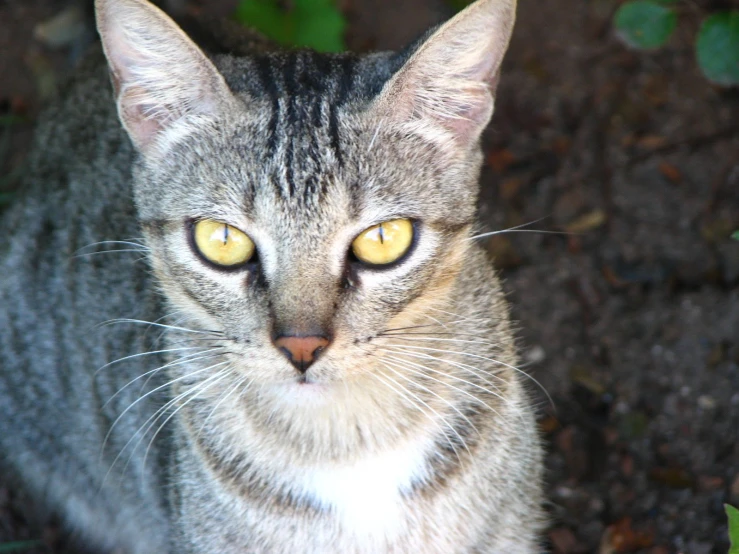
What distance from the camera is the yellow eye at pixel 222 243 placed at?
223 cm

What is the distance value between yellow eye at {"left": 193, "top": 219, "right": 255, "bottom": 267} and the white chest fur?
608 millimetres

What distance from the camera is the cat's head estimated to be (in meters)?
2.17

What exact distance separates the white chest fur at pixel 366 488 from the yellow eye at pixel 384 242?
557mm

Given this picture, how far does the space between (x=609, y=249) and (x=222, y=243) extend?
6.73 ft

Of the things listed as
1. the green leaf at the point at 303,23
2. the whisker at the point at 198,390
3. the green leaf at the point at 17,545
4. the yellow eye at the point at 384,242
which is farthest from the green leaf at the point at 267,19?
the green leaf at the point at 17,545

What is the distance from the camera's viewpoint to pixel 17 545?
338 cm

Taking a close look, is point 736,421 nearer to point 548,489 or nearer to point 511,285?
point 548,489

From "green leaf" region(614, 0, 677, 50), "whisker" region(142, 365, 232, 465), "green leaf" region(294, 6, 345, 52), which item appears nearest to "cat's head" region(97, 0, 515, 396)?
"whisker" region(142, 365, 232, 465)

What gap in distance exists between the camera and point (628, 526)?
10.7 ft

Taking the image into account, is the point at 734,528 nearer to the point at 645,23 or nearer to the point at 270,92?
the point at 270,92

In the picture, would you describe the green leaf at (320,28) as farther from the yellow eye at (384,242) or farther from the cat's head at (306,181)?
the yellow eye at (384,242)

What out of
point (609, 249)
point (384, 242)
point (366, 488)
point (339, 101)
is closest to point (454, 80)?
point (339, 101)

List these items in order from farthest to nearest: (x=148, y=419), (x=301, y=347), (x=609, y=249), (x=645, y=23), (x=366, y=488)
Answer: (x=609, y=249), (x=645, y=23), (x=148, y=419), (x=366, y=488), (x=301, y=347)

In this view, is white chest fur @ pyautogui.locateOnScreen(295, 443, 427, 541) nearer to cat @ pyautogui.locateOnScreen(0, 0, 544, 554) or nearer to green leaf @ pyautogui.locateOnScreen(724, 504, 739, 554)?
cat @ pyautogui.locateOnScreen(0, 0, 544, 554)
